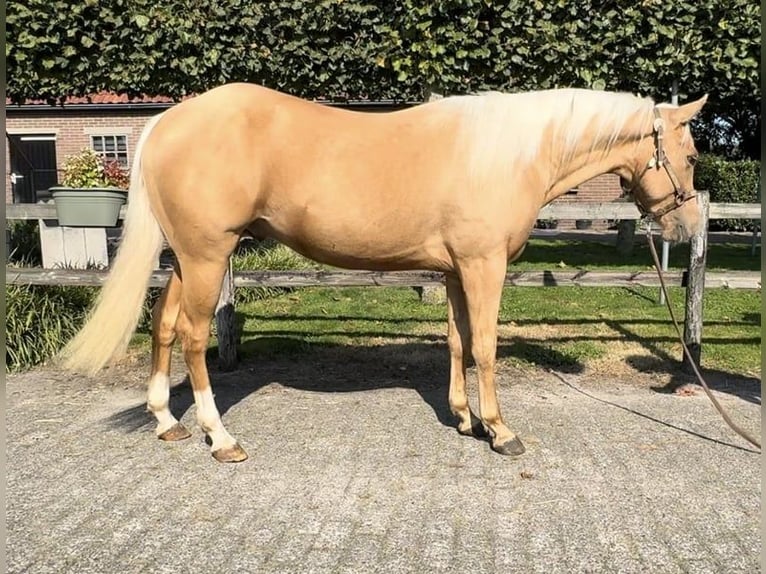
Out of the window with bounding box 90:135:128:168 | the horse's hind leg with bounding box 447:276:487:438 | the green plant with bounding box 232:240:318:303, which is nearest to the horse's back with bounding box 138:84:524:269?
the horse's hind leg with bounding box 447:276:487:438

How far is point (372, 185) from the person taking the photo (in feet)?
10.2

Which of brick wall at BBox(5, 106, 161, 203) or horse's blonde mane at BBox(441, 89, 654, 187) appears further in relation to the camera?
brick wall at BBox(5, 106, 161, 203)

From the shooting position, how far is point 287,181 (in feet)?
10.2

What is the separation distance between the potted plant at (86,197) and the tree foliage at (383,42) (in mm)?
1229

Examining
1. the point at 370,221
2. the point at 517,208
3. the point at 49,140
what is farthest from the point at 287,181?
the point at 49,140

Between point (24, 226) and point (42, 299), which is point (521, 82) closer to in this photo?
point (42, 299)

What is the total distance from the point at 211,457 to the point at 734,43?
5454mm

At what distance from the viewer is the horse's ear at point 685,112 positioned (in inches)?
124

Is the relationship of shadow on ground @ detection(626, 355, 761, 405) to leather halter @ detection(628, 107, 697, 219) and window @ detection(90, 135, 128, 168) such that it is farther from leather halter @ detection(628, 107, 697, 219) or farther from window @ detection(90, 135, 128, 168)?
window @ detection(90, 135, 128, 168)

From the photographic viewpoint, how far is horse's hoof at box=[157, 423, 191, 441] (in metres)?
3.51

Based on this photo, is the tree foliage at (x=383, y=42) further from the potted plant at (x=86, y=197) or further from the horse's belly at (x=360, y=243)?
the horse's belly at (x=360, y=243)

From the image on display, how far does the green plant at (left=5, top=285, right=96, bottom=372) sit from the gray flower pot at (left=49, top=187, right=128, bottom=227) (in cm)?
111

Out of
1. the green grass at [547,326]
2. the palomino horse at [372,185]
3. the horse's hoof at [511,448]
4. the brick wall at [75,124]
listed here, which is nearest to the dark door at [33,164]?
the brick wall at [75,124]

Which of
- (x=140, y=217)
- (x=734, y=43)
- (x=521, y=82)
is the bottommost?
(x=140, y=217)
